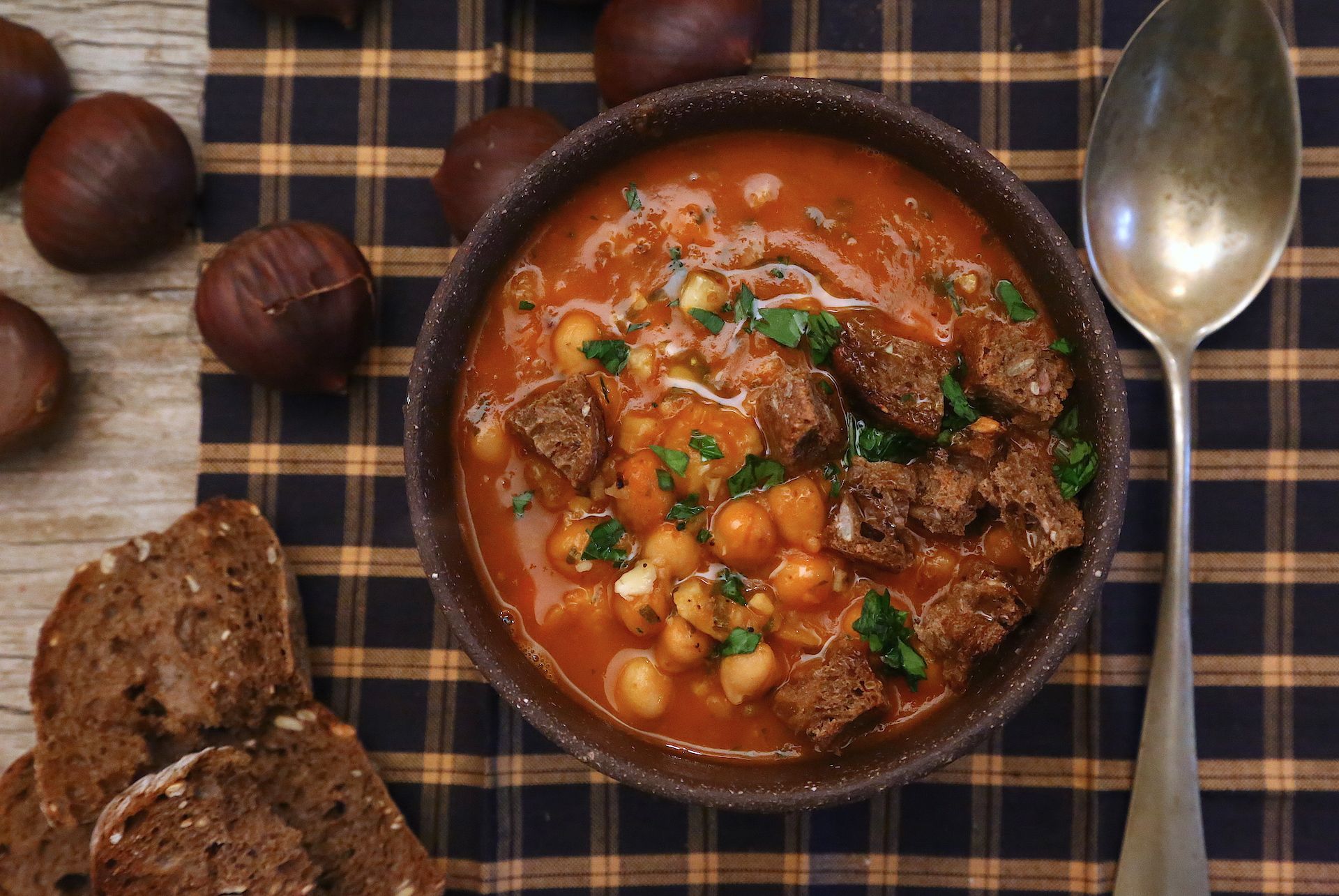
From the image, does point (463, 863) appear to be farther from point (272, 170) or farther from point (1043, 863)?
point (272, 170)

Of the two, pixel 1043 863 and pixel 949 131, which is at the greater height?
pixel 949 131

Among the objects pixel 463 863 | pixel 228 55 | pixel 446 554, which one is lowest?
pixel 463 863

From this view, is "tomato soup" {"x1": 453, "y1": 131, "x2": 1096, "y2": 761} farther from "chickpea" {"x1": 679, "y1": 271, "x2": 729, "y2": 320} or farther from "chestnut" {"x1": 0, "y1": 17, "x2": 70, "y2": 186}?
"chestnut" {"x1": 0, "y1": 17, "x2": 70, "y2": 186}

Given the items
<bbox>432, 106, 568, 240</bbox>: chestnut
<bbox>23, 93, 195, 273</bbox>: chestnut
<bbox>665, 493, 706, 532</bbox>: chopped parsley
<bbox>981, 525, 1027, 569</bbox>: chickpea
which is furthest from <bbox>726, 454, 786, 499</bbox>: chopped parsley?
<bbox>23, 93, 195, 273</bbox>: chestnut

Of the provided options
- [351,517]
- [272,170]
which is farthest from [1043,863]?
[272,170]

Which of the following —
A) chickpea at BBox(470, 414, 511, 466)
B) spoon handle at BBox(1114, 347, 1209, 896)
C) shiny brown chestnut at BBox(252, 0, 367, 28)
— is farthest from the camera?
shiny brown chestnut at BBox(252, 0, 367, 28)

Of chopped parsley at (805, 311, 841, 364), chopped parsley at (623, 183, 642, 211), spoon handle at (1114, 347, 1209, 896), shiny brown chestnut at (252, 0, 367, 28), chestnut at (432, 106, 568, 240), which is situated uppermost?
shiny brown chestnut at (252, 0, 367, 28)

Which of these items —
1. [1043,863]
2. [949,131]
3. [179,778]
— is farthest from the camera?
[1043,863]

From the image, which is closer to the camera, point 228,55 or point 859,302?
point 859,302
